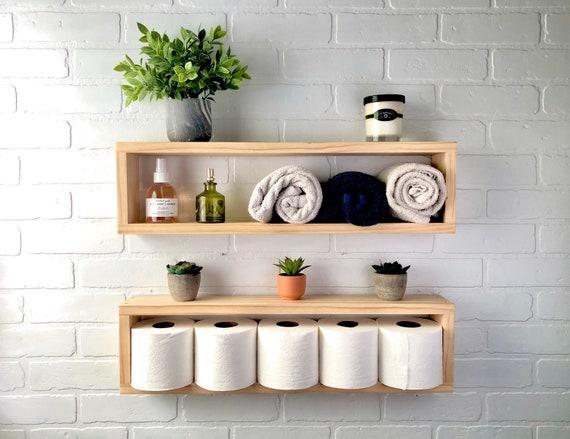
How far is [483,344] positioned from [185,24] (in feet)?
3.67

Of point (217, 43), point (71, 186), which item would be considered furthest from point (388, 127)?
point (71, 186)

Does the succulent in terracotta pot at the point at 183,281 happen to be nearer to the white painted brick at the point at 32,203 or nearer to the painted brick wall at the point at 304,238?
the painted brick wall at the point at 304,238

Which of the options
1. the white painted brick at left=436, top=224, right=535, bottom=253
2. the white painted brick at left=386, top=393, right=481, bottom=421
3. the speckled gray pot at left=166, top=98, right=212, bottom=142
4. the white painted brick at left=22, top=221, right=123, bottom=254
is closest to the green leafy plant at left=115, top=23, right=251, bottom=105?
the speckled gray pot at left=166, top=98, right=212, bottom=142

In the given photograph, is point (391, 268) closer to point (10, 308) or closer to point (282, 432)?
point (282, 432)

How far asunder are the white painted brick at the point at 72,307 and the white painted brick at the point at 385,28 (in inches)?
35.1

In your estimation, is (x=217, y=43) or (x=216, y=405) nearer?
(x=217, y=43)

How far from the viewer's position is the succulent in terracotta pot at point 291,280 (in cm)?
114

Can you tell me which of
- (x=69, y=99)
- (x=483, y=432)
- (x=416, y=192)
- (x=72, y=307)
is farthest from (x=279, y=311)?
(x=69, y=99)

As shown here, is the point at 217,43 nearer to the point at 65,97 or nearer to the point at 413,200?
the point at 65,97

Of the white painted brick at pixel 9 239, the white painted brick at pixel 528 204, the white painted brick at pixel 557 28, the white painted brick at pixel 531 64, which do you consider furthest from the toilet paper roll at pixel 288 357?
the white painted brick at pixel 557 28

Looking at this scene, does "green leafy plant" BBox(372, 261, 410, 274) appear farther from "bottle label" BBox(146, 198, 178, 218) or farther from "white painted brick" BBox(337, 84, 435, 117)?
"bottle label" BBox(146, 198, 178, 218)

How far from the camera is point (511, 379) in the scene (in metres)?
1.24

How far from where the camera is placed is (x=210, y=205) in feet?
3.70

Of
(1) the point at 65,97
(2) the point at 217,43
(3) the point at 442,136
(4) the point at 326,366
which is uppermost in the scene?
(2) the point at 217,43
